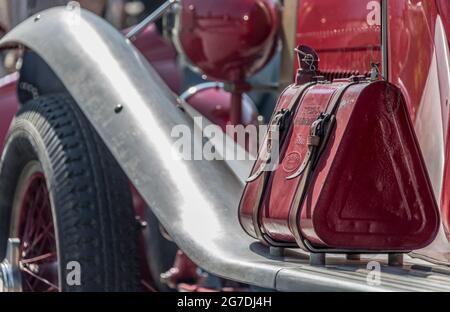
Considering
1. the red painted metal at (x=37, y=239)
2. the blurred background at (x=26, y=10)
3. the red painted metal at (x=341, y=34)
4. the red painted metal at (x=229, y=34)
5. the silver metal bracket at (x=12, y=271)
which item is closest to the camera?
the red painted metal at (x=341, y=34)

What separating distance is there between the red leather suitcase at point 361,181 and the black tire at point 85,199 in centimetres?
86

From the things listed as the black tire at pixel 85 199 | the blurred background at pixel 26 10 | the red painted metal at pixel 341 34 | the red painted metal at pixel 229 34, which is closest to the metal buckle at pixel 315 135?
the red painted metal at pixel 341 34

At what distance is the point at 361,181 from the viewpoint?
A: 78.1 inches

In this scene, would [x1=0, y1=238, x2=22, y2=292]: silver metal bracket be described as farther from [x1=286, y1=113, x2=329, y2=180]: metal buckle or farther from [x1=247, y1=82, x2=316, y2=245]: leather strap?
[x1=286, y1=113, x2=329, y2=180]: metal buckle

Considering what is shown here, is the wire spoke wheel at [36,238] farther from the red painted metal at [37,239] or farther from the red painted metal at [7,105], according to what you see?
the red painted metal at [7,105]

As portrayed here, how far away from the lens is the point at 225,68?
3385 millimetres

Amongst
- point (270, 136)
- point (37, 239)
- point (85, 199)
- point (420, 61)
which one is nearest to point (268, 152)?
point (270, 136)

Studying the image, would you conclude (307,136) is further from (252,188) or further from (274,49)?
(274,49)

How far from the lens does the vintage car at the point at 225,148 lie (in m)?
1.99

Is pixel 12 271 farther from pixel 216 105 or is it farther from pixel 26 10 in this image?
pixel 26 10
